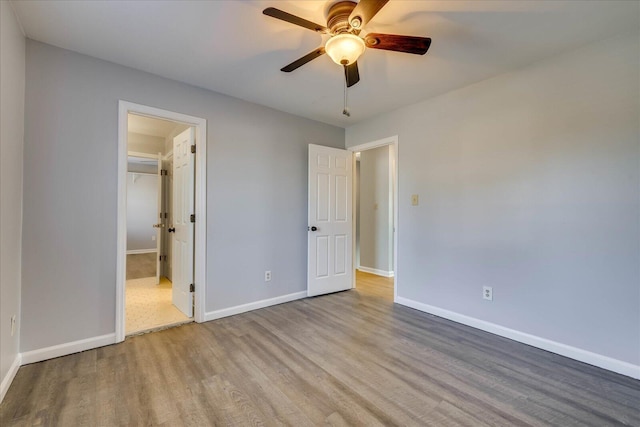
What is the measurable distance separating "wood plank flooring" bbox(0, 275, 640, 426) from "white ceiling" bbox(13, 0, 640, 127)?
96.4 inches

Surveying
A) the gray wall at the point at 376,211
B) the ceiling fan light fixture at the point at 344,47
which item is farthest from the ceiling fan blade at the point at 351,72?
the gray wall at the point at 376,211

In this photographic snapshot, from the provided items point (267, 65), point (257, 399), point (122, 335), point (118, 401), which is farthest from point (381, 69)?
point (122, 335)

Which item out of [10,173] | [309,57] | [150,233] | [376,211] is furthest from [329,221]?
[150,233]

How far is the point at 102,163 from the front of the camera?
2.42m

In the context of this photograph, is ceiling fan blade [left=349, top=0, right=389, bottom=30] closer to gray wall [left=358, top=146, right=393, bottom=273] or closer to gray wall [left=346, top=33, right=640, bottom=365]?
gray wall [left=346, top=33, right=640, bottom=365]

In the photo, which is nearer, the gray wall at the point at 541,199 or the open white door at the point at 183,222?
the gray wall at the point at 541,199

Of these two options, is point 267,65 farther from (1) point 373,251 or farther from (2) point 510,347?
(1) point 373,251

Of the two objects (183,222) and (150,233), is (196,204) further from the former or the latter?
(150,233)

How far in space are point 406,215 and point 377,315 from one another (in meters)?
1.24

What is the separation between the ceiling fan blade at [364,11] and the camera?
4.81 ft

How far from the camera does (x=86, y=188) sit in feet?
7.74

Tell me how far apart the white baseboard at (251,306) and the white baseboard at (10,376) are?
1352 millimetres

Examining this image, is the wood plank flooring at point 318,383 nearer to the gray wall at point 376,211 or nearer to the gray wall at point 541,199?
the gray wall at point 541,199

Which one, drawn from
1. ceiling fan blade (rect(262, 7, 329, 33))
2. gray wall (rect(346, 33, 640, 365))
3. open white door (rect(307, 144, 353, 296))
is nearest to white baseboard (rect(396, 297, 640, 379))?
gray wall (rect(346, 33, 640, 365))
